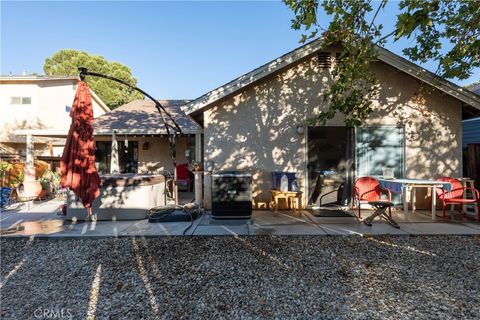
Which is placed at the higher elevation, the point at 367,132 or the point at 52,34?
the point at 52,34

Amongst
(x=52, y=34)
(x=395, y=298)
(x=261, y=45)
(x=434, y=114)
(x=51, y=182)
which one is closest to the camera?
(x=395, y=298)

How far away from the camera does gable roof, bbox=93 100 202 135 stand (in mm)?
9781

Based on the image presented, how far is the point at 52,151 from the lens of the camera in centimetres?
1584

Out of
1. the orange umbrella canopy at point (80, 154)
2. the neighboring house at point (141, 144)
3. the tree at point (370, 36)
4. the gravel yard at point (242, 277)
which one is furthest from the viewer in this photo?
the neighboring house at point (141, 144)

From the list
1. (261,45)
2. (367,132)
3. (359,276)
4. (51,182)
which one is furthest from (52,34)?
(359,276)

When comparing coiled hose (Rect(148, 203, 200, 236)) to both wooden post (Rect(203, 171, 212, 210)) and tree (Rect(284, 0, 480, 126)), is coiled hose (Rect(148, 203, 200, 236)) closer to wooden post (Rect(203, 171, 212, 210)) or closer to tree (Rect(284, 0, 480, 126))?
wooden post (Rect(203, 171, 212, 210))

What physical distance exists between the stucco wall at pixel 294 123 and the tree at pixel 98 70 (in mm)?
22487

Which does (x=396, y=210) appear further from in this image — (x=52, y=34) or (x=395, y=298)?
(x=52, y=34)

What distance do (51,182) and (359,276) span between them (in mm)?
11240

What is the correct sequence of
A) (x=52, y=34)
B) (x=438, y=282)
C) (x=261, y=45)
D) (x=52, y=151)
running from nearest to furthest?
1. (x=438, y=282)
2. (x=52, y=34)
3. (x=261, y=45)
4. (x=52, y=151)

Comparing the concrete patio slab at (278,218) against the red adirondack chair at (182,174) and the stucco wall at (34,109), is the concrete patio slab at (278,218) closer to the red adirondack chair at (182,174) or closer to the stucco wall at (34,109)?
the red adirondack chair at (182,174)

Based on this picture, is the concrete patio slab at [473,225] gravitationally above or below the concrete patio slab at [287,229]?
below

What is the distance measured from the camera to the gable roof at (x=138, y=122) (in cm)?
978

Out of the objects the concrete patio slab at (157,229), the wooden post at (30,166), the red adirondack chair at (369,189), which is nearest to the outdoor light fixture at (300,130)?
the red adirondack chair at (369,189)
